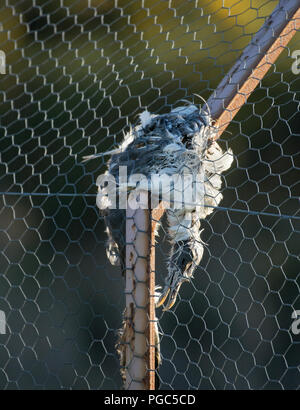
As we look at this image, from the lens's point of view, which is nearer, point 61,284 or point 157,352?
point 157,352

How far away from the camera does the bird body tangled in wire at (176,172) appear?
1045mm

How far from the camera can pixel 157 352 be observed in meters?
1.04

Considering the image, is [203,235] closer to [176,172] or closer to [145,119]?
[145,119]

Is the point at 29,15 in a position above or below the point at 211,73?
above

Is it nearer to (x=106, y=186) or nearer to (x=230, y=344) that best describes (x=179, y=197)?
(x=106, y=186)

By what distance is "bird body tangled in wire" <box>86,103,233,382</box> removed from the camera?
3.43 ft

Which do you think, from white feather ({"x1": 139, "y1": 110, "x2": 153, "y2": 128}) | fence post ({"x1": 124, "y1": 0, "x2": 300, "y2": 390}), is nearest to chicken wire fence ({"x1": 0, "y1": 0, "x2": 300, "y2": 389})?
white feather ({"x1": 139, "y1": 110, "x2": 153, "y2": 128})

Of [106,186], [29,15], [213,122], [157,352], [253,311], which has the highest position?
[29,15]

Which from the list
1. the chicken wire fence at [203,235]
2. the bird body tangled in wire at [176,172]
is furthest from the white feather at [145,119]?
the chicken wire fence at [203,235]

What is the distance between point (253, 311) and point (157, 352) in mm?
1494

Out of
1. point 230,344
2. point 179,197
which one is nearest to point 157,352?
point 179,197

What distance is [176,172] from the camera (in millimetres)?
1045
